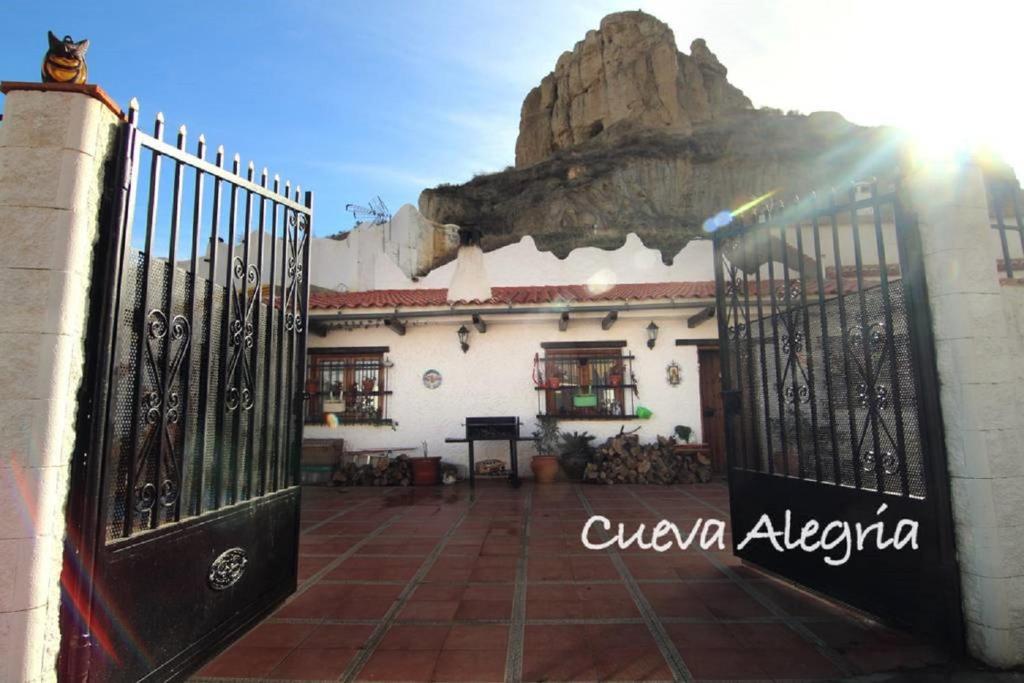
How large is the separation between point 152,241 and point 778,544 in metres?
3.98

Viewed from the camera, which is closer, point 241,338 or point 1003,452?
point 1003,452

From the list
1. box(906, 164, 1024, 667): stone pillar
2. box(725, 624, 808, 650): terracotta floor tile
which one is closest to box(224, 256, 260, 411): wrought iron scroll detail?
box(725, 624, 808, 650): terracotta floor tile

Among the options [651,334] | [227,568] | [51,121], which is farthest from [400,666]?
[651,334]

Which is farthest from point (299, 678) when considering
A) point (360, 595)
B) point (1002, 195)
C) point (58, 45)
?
point (1002, 195)

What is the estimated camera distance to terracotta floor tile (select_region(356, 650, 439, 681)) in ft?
7.61

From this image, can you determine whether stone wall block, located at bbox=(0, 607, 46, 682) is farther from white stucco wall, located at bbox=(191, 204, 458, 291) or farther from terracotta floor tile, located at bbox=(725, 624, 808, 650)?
white stucco wall, located at bbox=(191, 204, 458, 291)

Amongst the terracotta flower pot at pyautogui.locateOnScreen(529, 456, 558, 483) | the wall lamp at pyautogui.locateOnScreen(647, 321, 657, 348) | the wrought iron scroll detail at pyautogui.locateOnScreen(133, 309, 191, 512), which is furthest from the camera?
the wall lamp at pyautogui.locateOnScreen(647, 321, 657, 348)

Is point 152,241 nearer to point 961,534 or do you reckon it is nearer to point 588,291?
point 961,534

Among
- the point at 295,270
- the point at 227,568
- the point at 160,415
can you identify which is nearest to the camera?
the point at 160,415

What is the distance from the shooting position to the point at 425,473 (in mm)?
8469

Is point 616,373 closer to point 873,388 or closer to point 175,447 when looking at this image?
point 873,388

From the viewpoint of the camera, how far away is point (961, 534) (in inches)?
94.5

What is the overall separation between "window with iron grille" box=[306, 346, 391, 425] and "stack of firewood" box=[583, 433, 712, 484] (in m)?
3.77

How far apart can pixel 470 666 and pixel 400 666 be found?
12.8 inches
